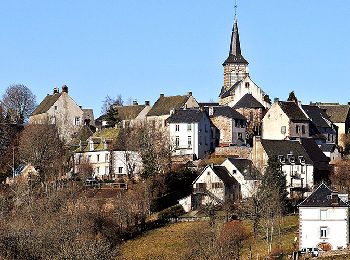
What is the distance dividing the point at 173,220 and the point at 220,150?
15.5 m

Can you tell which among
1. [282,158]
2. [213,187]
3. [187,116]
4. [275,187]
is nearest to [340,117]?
[187,116]

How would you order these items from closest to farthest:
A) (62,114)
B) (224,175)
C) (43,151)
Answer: (224,175), (43,151), (62,114)

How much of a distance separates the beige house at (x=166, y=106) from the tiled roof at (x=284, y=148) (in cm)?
1320

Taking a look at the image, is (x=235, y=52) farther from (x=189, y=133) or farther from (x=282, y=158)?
(x=282, y=158)

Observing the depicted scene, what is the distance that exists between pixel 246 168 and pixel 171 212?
25.9ft

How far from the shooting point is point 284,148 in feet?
269

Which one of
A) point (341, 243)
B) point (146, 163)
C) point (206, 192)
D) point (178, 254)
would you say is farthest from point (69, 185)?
point (341, 243)

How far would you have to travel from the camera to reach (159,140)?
287ft

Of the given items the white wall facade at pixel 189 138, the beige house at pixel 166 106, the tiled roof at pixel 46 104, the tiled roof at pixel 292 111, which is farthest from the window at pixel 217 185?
the tiled roof at pixel 46 104

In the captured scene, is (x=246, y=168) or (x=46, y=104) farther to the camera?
(x=46, y=104)

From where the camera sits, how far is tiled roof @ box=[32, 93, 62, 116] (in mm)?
102000

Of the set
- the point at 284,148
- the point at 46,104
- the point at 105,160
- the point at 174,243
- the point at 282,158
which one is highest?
the point at 46,104

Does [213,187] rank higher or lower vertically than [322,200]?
higher

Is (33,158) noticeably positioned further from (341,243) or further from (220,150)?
(341,243)
